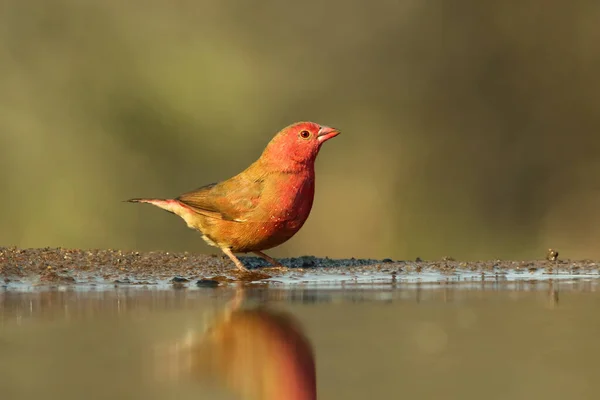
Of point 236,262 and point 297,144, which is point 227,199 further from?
point 297,144

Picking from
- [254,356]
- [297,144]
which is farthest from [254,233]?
[254,356]

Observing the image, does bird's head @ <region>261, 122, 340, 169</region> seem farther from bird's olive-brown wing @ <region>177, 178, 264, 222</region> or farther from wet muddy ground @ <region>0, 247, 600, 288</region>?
wet muddy ground @ <region>0, 247, 600, 288</region>

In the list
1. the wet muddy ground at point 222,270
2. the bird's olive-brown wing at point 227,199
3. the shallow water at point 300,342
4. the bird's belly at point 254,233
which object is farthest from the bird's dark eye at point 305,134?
the shallow water at point 300,342

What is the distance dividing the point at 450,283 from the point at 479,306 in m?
1.35

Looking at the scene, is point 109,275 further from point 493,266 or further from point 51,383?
point 51,383

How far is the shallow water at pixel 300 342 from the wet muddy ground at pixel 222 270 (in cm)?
45

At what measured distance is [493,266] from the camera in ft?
23.5

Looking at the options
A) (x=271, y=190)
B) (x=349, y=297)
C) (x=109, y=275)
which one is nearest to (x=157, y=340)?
(x=349, y=297)

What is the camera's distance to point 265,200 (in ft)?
23.0

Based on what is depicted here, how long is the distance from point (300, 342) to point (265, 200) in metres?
3.65

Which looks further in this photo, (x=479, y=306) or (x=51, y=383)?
(x=479, y=306)

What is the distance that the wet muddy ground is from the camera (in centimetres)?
587

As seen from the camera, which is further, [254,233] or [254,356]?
[254,233]

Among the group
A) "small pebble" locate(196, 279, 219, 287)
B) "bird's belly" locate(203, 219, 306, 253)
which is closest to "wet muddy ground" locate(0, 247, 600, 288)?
"small pebble" locate(196, 279, 219, 287)
